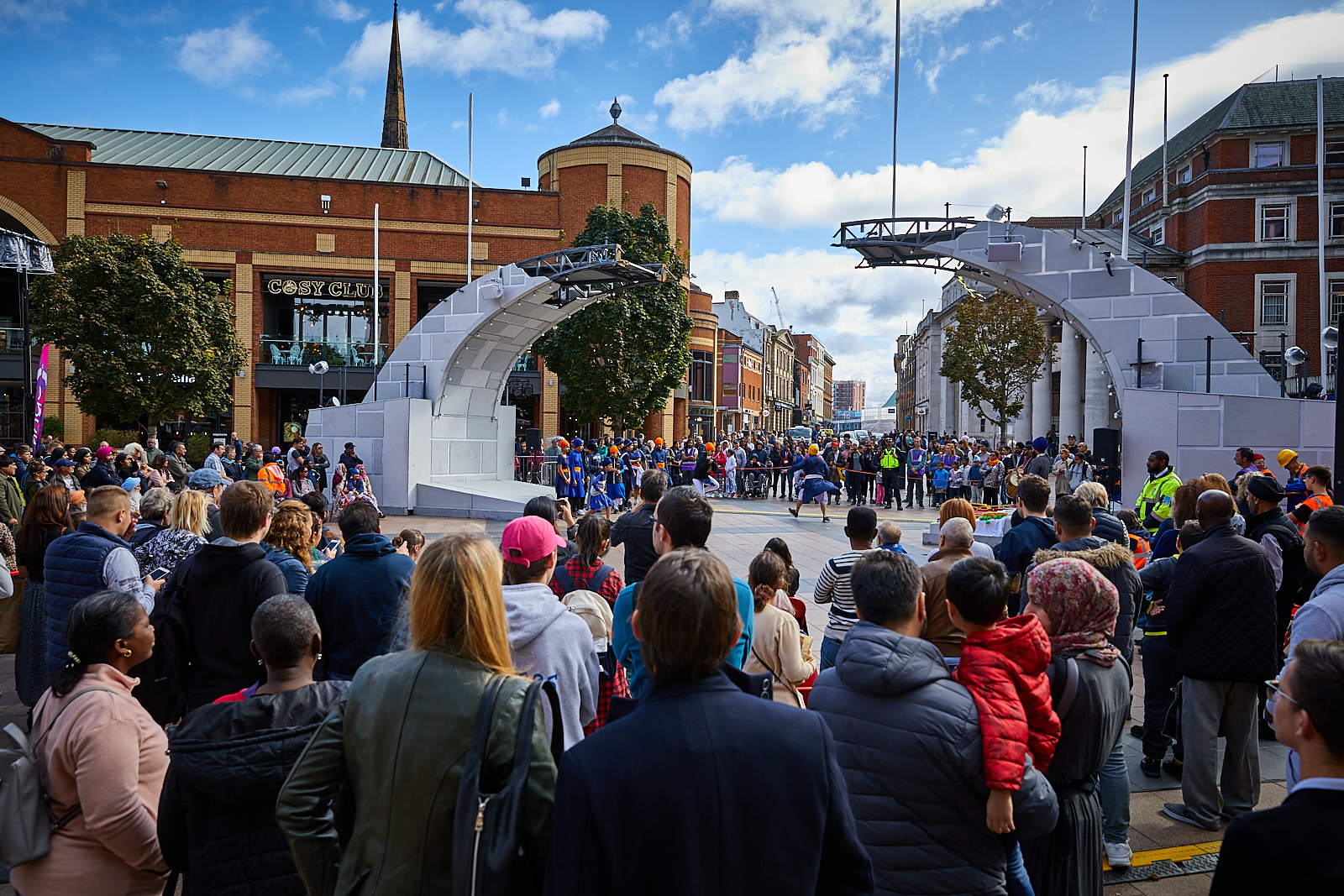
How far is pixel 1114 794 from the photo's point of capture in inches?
160

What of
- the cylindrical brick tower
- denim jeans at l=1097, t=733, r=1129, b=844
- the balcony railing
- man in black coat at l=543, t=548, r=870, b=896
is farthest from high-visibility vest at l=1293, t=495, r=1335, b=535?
the balcony railing

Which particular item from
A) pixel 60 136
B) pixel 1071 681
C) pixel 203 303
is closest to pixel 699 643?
Answer: pixel 1071 681

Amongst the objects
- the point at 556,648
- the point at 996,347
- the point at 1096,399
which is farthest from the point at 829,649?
the point at 1096,399

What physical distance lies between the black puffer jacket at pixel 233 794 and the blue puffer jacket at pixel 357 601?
130 cm

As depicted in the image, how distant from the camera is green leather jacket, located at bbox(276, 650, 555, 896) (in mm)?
2023

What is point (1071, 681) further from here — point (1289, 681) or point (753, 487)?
point (753, 487)

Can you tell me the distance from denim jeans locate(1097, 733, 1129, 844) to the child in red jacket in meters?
1.35

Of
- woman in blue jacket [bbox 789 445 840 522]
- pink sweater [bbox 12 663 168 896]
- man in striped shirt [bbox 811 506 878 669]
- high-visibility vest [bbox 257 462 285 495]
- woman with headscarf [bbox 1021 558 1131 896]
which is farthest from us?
woman in blue jacket [bbox 789 445 840 522]

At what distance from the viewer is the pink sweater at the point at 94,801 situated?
8.48ft

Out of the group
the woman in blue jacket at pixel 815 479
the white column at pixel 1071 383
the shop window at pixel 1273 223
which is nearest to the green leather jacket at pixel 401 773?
the woman in blue jacket at pixel 815 479

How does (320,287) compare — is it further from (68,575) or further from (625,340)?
(68,575)

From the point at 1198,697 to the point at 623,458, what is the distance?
19.3 metres

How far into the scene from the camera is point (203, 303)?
2630 centimetres

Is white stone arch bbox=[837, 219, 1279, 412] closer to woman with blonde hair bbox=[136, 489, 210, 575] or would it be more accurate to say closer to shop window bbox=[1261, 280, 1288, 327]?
woman with blonde hair bbox=[136, 489, 210, 575]
